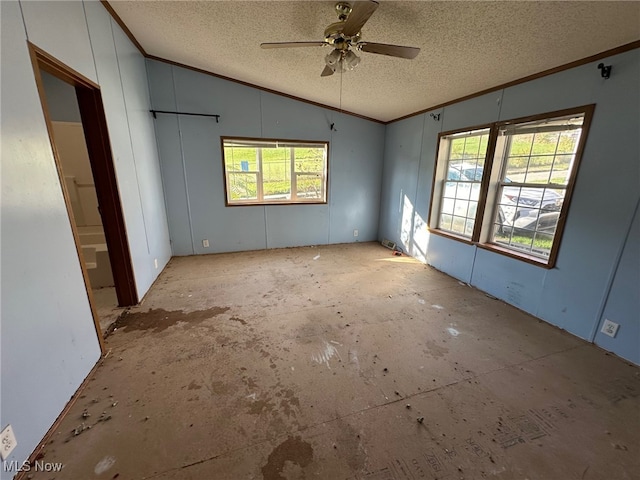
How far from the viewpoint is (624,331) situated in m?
2.08

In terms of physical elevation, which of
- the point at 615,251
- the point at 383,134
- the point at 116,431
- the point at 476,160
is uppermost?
the point at 383,134

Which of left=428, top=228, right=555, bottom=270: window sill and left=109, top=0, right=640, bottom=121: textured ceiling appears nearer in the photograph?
left=109, top=0, right=640, bottom=121: textured ceiling

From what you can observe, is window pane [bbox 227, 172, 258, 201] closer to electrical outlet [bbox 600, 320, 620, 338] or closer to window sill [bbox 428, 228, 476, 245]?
window sill [bbox 428, 228, 476, 245]

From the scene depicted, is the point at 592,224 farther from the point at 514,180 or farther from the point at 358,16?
the point at 358,16

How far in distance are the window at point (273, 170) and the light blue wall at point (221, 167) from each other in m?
0.12

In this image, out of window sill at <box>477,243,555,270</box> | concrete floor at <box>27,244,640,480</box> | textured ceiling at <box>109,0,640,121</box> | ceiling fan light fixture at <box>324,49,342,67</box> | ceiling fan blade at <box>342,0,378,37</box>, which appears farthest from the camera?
window sill at <box>477,243,555,270</box>

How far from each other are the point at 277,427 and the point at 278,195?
12.3 feet

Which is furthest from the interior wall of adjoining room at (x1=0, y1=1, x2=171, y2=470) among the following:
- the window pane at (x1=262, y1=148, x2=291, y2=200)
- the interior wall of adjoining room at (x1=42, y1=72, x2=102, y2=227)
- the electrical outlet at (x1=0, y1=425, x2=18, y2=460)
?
the window pane at (x1=262, y1=148, x2=291, y2=200)

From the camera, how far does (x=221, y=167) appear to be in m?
4.21

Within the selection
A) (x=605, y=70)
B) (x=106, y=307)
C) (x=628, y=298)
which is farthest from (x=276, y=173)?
(x=628, y=298)

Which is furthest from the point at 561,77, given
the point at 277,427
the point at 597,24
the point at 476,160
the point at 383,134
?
the point at 277,427

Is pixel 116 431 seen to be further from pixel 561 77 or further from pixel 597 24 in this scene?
pixel 561 77

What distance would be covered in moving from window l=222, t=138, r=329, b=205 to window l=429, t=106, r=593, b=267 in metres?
2.10

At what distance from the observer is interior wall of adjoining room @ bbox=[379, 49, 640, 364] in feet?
6.58
